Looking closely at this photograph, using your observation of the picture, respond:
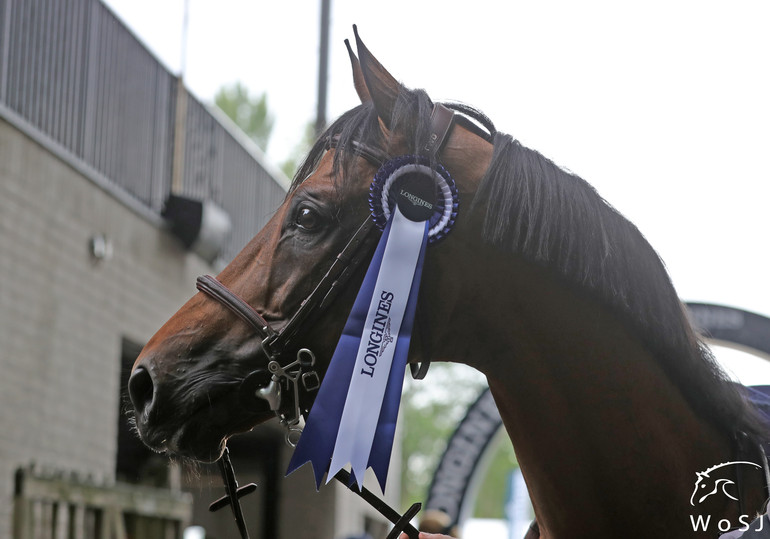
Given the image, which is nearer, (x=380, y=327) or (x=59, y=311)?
(x=380, y=327)

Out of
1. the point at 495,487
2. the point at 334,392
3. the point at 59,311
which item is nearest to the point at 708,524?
the point at 334,392

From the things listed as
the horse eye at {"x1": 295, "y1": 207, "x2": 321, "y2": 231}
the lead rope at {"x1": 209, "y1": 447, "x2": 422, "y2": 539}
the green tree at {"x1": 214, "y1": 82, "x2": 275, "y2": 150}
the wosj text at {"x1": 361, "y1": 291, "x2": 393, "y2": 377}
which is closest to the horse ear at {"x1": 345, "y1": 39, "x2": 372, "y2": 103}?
the horse eye at {"x1": 295, "y1": 207, "x2": 321, "y2": 231}

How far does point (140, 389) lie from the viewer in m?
2.11

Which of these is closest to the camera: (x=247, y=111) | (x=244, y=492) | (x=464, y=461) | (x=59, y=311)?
(x=244, y=492)

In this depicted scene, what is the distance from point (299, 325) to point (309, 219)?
247 mm

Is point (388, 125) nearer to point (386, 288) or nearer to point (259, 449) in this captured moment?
point (386, 288)

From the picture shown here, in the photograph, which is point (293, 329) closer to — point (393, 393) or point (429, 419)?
point (393, 393)

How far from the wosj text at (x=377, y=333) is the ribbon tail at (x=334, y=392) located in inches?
1.1

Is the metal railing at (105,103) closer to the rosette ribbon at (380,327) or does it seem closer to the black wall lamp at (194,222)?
the black wall lamp at (194,222)

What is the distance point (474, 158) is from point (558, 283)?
35 centimetres

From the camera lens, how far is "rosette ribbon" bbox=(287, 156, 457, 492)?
6.92 ft

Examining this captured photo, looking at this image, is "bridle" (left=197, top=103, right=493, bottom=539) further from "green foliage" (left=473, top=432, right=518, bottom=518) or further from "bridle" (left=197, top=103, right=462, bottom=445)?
"green foliage" (left=473, top=432, right=518, bottom=518)

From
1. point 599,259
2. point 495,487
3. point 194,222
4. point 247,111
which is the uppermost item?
point 247,111

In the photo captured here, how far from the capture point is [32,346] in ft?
22.6
